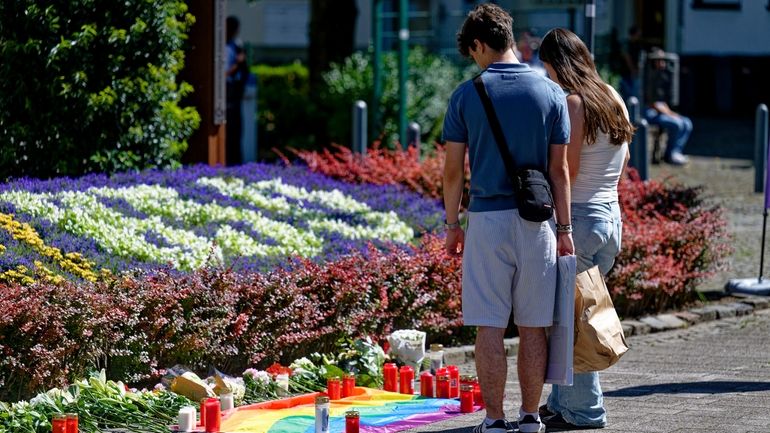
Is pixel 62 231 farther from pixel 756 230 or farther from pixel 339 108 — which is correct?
pixel 339 108

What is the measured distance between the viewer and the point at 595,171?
6.85 meters

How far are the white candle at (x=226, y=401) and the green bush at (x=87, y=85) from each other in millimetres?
4230

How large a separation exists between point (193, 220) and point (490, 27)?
13.4 feet

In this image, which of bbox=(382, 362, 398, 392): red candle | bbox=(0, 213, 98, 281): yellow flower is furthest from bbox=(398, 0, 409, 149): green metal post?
bbox=(382, 362, 398, 392): red candle

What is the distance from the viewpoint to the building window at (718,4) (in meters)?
32.5

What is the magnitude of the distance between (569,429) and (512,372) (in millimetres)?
1891

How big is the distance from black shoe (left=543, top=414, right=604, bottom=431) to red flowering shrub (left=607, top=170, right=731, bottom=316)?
314 cm

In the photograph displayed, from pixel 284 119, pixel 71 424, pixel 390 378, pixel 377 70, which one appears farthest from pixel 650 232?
pixel 284 119

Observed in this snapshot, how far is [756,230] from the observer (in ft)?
48.3

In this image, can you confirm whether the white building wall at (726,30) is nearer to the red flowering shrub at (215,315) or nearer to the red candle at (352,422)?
the red flowering shrub at (215,315)

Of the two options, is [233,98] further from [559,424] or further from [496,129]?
[496,129]

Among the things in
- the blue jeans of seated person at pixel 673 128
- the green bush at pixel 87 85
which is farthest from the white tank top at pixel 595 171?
the blue jeans of seated person at pixel 673 128

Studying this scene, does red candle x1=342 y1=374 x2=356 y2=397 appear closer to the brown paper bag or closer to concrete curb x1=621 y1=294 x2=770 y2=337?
the brown paper bag

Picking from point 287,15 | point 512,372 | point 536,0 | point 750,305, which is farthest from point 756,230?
point 287,15
